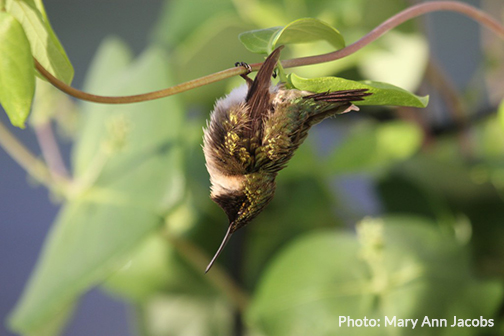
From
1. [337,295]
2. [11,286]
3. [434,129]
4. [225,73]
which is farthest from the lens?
[11,286]

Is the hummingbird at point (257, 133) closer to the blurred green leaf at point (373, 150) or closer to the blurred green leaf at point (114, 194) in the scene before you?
the blurred green leaf at point (114, 194)

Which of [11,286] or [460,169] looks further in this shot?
[11,286]

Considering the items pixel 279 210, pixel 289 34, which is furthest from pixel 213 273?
pixel 289 34

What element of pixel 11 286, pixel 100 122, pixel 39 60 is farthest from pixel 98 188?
pixel 11 286

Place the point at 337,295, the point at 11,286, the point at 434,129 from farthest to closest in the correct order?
the point at 11,286 → the point at 434,129 → the point at 337,295

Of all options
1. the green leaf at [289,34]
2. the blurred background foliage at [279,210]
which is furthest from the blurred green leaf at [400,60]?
the green leaf at [289,34]

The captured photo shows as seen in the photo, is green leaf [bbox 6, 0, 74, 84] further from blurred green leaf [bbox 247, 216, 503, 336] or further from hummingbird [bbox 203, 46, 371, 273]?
blurred green leaf [bbox 247, 216, 503, 336]

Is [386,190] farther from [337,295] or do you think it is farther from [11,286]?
[11,286]

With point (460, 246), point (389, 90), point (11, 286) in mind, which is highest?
point (389, 90)
